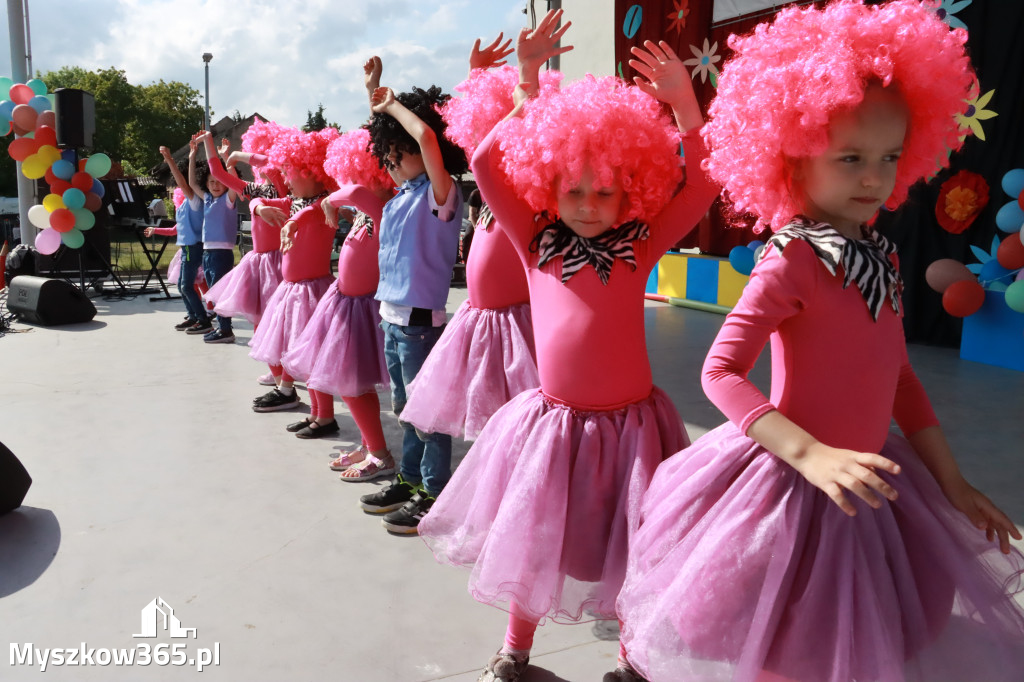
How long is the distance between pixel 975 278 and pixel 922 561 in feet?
17.5

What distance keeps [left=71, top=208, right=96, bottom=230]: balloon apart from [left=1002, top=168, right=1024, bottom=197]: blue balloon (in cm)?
925

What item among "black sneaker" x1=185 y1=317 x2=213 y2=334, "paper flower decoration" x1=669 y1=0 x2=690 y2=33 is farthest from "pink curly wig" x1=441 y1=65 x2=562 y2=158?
"paper flower decoration" x1=669 y1=0 x2=690 y2=33

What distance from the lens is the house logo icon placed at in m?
2.27

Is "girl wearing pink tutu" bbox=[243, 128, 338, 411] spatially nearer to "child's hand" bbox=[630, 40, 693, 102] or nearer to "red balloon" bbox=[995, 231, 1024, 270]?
"child's hand" bbox=[630, 40, 693, 102]

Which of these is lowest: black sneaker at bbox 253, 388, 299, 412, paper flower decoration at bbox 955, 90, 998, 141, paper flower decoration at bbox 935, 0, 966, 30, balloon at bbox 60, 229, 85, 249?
black sneaker at bbox 253, 388, 299, 412

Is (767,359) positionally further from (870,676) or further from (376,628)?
(870,676)

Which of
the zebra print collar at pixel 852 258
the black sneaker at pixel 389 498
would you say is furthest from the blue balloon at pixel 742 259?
the zebra print collar at pixel 852 258

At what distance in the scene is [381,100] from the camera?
2809 mm

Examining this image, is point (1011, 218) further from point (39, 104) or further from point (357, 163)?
point (39, 104)

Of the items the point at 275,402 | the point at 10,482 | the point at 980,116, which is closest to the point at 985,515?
the point at 10,482

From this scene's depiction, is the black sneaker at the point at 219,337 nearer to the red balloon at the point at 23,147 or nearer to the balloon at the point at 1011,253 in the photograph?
the red balloon at the point at 23,147

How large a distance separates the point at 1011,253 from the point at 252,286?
17.7 feet

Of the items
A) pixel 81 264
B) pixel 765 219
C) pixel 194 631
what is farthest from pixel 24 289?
pixel 765 219

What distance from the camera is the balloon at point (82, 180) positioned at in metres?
8.70
